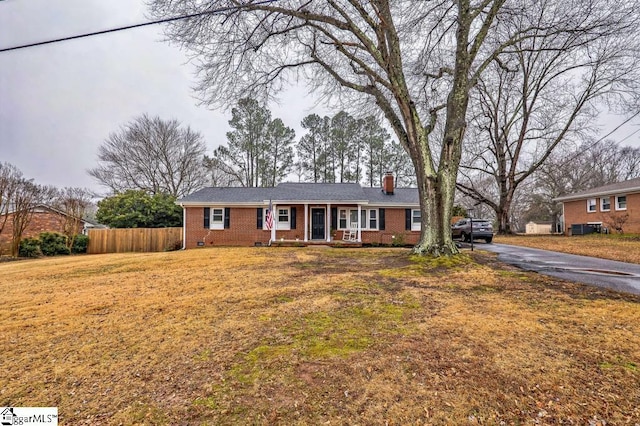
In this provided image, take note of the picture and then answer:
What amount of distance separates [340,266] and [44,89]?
1972cm

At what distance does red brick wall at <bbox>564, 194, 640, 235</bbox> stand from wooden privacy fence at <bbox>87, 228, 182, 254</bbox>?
→ 29.6 m

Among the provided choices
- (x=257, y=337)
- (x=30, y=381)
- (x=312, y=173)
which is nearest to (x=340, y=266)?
(x=257, y=337)

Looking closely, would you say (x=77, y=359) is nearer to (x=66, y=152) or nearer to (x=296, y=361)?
(x=296, y=361)

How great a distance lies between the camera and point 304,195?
1731 cm

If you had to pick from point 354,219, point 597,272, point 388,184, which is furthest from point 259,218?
point 597,272

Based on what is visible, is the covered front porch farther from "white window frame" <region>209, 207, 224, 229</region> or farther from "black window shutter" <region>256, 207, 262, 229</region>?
"white window frame" <region>209, 207, 224, 229</region>

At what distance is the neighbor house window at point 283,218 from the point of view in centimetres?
1758

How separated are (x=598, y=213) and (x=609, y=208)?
3.21 ft

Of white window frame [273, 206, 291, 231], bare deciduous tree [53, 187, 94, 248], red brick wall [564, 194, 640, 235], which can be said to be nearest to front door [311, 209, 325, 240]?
white window frame [273, 206, 291, 231]

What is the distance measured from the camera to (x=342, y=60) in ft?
37.7

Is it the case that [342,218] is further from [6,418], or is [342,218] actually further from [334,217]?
[6,418]

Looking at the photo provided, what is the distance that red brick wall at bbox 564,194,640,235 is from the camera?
18.8 m

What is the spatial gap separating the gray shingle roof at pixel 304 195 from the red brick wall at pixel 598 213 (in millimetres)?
14231

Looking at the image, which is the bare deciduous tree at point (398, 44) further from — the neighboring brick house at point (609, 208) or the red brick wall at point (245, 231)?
the neighboring brick house at point (609, 208)
